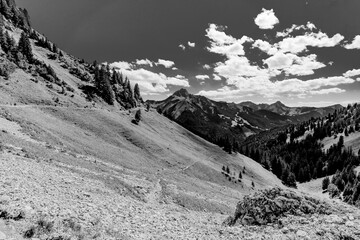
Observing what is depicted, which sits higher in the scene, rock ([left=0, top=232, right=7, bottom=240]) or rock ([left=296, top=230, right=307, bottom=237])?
rock ([left=296, top=230, right=307, bottom=237])

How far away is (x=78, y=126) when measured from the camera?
2995 inches

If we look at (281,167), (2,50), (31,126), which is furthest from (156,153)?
(281,167)

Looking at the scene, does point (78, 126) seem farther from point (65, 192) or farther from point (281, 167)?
point (281, 167)

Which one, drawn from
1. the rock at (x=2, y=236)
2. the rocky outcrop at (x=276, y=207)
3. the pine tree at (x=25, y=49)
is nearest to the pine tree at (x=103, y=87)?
the pine tree at (x=25, y=49)

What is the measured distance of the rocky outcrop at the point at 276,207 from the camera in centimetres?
1705

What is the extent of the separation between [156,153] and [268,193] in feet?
224

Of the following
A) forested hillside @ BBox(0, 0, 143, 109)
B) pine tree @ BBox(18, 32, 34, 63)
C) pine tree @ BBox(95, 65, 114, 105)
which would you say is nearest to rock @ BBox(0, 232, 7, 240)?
forested hillside @ BBox(0, 0, 143, 109)

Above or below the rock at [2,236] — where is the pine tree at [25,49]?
above

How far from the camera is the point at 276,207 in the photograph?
1778 centimetres

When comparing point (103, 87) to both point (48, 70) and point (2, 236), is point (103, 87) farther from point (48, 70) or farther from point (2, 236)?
point (2, 236)

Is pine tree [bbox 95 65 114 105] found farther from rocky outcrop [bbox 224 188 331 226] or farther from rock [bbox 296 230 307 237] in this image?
rock [bbox 296 230 307 237]

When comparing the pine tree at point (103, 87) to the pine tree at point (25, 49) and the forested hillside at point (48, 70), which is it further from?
the pine tree at point (25, 49)

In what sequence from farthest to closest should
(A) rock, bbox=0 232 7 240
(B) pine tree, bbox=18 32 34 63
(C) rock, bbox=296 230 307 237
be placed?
(B) pine tree, bbox=18 32 34 63
(C) rock, bbox=296 230 307 237
(A) rock, bbox=0 232 7 240

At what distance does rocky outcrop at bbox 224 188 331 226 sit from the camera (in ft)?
55.9
